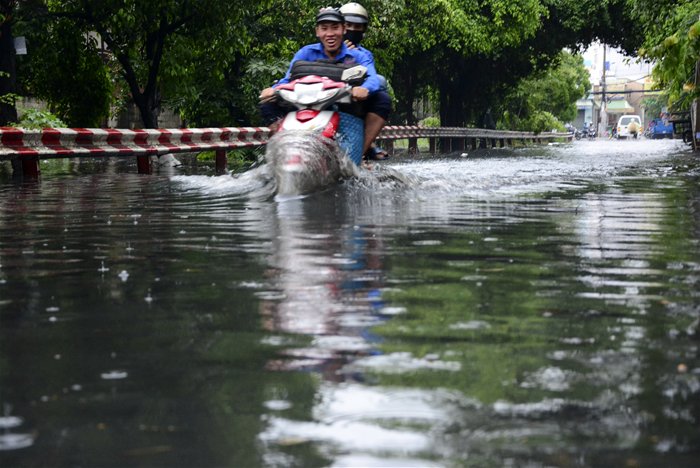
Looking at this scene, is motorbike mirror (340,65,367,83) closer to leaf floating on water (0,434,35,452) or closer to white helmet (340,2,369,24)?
white helmet (340,2,369,24)

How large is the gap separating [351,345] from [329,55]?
30.6 feet

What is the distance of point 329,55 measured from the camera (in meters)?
13.0

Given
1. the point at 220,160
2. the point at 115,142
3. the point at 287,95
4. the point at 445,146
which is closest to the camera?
the point at 287,95

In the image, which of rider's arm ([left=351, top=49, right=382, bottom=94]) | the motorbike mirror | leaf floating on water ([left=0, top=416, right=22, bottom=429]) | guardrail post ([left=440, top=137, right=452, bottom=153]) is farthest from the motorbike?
guardrail post ([left=440, top=137, right=452, bottom=153])

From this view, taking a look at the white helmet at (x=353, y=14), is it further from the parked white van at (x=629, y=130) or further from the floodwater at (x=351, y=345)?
the parked white van at (x=629, y=130)

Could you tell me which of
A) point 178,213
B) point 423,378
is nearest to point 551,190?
Result: point 178,213

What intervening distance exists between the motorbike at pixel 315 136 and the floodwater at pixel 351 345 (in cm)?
291

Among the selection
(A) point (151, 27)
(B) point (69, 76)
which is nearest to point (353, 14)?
(A) point (151, 27)

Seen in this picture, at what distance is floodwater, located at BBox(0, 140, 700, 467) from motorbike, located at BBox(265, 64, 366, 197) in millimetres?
2906

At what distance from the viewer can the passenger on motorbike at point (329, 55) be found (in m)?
12.7

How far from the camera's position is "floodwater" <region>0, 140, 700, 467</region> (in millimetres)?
2908

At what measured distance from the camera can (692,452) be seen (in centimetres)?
281

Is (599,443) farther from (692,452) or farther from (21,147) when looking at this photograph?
(21,147)

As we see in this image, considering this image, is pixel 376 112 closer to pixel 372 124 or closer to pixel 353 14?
pixel 372 124
